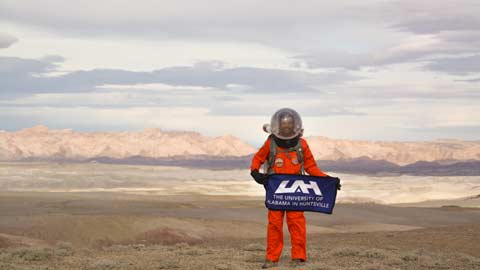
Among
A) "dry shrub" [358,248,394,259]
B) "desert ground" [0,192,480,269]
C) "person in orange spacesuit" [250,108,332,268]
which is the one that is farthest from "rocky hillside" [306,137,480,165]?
"person in orange spacesuit" [250,108,332,268]

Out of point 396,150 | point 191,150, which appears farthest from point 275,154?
point 191,150

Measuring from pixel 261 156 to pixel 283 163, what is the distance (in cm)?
31

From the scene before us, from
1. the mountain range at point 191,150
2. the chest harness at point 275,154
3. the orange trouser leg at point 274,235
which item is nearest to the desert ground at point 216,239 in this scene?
the orange trouser leg at point 274,235

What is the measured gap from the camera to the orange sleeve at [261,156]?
30.8 feet

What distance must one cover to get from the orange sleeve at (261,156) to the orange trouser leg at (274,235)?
Answer: 2.08ft

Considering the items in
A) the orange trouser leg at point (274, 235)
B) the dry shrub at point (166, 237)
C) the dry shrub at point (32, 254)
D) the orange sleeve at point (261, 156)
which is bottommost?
the dry shrub at point (166, 237)

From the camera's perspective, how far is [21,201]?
35812 mm

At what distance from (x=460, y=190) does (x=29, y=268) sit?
54.9 m

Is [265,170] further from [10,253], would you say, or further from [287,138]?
[10,253]

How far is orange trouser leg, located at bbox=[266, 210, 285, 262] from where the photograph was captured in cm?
934

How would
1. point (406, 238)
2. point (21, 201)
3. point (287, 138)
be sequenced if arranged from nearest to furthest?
point (287, 138) < point (406, 238) < point (21, 201)

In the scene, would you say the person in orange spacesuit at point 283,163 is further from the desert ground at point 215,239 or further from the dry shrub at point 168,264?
the dry shrub at point 168,264

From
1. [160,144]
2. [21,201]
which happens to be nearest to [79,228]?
[21,201]

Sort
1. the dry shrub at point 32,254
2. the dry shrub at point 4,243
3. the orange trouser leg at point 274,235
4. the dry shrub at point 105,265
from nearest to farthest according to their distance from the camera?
the orange trouser leg at point 274,235 < the dry shrub at point 105,265 < the dry shrub at point 32,254 < the dry shrub at point 4,243
